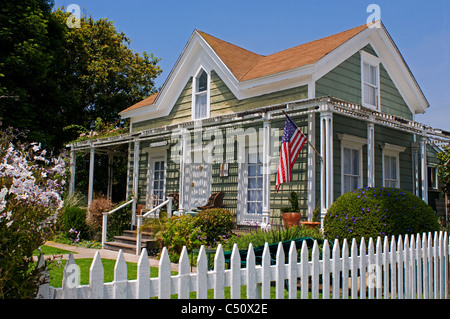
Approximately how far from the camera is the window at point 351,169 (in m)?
12.5

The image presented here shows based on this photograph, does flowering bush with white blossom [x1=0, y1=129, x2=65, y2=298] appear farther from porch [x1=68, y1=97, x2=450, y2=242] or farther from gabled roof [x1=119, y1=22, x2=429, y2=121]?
gabled roof [x1=119, y1=22, x2=429, y2=121]

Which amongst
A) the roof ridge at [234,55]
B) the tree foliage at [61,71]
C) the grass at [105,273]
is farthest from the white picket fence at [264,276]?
the tree foliage at [61,71]

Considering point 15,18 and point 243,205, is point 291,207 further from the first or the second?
point 15,18

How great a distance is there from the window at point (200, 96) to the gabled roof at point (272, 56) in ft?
3.61

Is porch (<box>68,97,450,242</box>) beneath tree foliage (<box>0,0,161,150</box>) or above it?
beneath

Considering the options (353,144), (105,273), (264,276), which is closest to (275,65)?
(353,144)

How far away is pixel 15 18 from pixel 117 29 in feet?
32.6

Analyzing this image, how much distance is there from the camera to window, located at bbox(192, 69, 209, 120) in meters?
14.7

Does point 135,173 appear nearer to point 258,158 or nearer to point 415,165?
point 258,158

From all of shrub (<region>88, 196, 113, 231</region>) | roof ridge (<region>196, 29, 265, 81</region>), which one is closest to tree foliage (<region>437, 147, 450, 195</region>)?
roof ridge (<region>196, 29, 265, 81</region>)

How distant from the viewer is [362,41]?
13633mm

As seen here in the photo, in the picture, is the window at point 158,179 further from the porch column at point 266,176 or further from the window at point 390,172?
the window at point 390,172

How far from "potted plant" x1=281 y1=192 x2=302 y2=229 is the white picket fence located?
16.0ft
